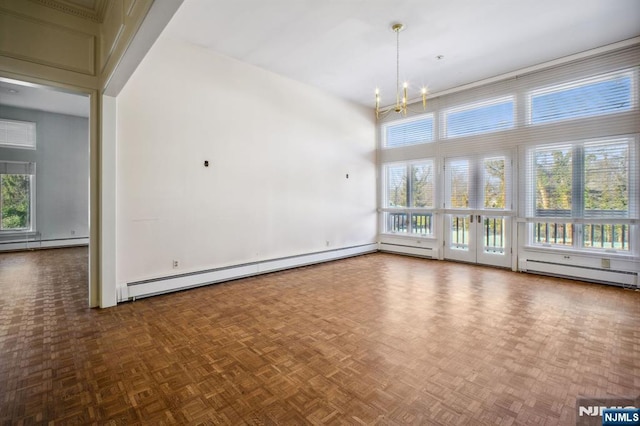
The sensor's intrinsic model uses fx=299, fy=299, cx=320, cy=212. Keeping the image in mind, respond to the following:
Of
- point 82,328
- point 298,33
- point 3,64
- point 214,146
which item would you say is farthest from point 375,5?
point 82,328

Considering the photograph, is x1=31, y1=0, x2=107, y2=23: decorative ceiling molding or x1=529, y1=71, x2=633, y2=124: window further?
x1=529, y1=71, x2=633, y2=124: window

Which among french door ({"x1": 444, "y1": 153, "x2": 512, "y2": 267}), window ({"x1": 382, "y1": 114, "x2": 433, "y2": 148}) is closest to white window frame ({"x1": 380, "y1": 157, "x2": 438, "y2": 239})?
french door ({"x1": 444, "y1": 153, "x2": 512, "y2": 267})

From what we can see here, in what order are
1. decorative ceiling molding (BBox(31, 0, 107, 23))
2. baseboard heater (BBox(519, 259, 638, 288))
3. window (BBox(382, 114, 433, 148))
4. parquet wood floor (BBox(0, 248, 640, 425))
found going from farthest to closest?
window (BBox(382, 114, 433, 148)), baseboard heater (BBox(519, 259, 638, 288)), decorative ceiling molding (BBox(31, 0, 107, 23)), parquet wood floor (BBox(0, 248, 640, 425))

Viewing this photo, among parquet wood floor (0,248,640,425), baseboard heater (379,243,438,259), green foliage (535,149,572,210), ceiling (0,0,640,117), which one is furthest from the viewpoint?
baseboard heater (379,243,438,259)

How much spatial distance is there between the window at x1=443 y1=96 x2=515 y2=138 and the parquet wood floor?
313 centimetres

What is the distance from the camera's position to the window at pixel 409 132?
22.1 feet

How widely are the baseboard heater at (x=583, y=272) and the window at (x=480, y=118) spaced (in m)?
2.56

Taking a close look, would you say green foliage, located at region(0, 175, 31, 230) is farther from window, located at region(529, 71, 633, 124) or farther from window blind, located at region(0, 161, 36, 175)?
window, located at region(529, 71, 633, 124)

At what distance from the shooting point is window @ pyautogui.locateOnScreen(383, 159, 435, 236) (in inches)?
267

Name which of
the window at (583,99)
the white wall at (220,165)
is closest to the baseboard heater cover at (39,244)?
the white wall at (220,165)

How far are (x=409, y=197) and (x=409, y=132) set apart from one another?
1532 mm

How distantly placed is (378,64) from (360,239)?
3833mm

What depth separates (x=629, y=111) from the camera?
4430mm

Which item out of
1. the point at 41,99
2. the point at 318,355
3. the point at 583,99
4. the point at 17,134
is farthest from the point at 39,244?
Answer: the point at 583,99
